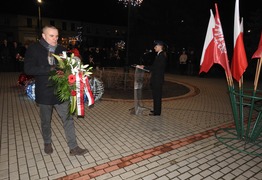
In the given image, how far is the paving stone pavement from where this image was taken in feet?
11.3

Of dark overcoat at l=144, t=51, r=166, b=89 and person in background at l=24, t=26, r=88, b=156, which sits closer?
person in background at l=24, t=26, r=88, b=156

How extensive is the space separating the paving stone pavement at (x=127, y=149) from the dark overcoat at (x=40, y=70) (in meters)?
1.09

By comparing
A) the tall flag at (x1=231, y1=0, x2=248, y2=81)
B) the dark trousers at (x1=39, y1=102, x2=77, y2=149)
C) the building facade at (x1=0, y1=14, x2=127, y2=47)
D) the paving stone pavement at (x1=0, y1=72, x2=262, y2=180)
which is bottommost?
the paving stone pavement at (x1=0, y1=72, x2=262, y2=180)

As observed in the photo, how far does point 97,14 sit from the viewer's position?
183 feet

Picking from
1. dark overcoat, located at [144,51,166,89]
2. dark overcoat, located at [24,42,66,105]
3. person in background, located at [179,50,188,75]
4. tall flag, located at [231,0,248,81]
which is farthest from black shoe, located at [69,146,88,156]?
person in background, located at [179,50,188,75]

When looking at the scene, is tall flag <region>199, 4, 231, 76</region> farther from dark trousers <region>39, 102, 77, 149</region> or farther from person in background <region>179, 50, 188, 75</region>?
person in background <region>179, 50, 188, 75</region>

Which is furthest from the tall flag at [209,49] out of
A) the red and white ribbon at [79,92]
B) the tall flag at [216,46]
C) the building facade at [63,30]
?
the building facade at [63,30]

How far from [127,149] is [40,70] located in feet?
7.23

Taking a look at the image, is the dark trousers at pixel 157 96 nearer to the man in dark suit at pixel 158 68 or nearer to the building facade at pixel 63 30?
the man in dark suit at pixel 158 68

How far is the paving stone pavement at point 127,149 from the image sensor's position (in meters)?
3.44

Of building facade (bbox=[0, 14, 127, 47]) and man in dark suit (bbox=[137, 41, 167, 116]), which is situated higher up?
building facade (bbox=[0, 14, 127, 47])

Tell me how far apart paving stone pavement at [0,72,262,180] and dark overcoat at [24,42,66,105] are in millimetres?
Result: 1089

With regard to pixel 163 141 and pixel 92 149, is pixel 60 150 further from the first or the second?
pixel 163 141

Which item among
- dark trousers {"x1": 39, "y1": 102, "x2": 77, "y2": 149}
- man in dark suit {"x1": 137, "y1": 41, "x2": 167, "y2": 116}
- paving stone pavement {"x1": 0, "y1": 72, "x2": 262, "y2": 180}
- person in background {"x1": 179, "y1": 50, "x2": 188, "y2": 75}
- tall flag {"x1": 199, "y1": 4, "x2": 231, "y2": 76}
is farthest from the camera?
person in background {"x1": 179, "y1": 50, "x2": 188, "y2": 75}
